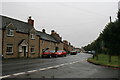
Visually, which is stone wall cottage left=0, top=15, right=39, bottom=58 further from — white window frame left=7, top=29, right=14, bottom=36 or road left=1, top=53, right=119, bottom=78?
road left=1, top=53, right=119, bottom=78

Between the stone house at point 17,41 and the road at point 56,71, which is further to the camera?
the stone house at point 17,41

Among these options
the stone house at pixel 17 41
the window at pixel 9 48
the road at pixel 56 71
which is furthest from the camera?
the window at pixel 9 48

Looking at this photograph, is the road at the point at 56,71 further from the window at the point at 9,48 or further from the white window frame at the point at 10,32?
the white window frame at the point at 10,32

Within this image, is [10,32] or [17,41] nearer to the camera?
[10,32]

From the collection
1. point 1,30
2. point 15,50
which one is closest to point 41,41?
point 15,50

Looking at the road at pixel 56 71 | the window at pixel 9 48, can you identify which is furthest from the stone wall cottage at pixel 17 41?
the road at pixel 56 71

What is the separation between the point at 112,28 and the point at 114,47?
2.45 metres

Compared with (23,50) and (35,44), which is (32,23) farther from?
(23,50)

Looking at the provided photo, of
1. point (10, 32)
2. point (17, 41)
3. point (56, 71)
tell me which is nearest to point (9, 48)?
point (17, 41)

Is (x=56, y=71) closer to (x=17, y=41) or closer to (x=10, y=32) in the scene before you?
(x=10, y=32)

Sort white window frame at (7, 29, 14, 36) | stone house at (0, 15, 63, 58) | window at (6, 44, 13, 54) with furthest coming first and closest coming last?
white window frame at (7, 29, 14, 36) → window at (6, 44, 13, 54) → stone house at (0, 15, 63, 58)

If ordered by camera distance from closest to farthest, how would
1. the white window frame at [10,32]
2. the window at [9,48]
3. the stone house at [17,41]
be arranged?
the stone house at [17,41], the window at [9,48], the white window frame at [10,32]

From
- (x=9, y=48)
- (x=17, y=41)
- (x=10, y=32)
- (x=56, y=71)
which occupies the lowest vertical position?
(x=56, y=71)

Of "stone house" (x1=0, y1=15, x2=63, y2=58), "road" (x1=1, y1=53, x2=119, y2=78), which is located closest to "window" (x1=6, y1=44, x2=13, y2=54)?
"stone house" (x1=0, y1=15, x2=63, y2=58)
